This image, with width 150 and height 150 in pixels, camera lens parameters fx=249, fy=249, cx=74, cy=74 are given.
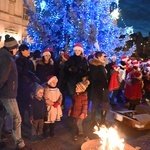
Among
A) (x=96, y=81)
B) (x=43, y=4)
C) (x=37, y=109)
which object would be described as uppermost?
(x=43, y=4)

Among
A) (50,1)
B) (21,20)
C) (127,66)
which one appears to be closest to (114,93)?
(127,66)

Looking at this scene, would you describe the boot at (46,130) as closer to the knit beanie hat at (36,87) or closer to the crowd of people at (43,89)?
the crowd of people at (43,89)

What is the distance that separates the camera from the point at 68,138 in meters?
5.73

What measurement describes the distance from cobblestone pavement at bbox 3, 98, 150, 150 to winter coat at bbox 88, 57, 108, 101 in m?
0.87

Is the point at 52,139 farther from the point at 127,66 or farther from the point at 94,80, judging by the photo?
the point at 127,66

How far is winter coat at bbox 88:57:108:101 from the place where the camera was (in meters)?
6.46

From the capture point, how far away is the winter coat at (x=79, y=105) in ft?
18.6

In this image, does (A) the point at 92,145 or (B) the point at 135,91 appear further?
(B) the point at 135,91

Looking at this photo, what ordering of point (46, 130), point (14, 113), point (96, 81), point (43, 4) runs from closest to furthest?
point (14, 113)
point (46, 130)
point (96, 81)
point (43, 4)

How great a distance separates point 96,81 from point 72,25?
6.43 m

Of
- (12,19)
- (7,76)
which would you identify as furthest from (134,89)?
(12,19)

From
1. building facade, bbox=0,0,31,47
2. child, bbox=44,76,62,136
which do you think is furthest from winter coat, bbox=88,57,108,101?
building facade, bbox=0,0,31,47

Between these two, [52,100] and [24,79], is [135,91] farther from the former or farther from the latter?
[24,79]

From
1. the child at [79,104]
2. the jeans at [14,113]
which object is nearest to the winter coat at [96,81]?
the child at [79,104]
